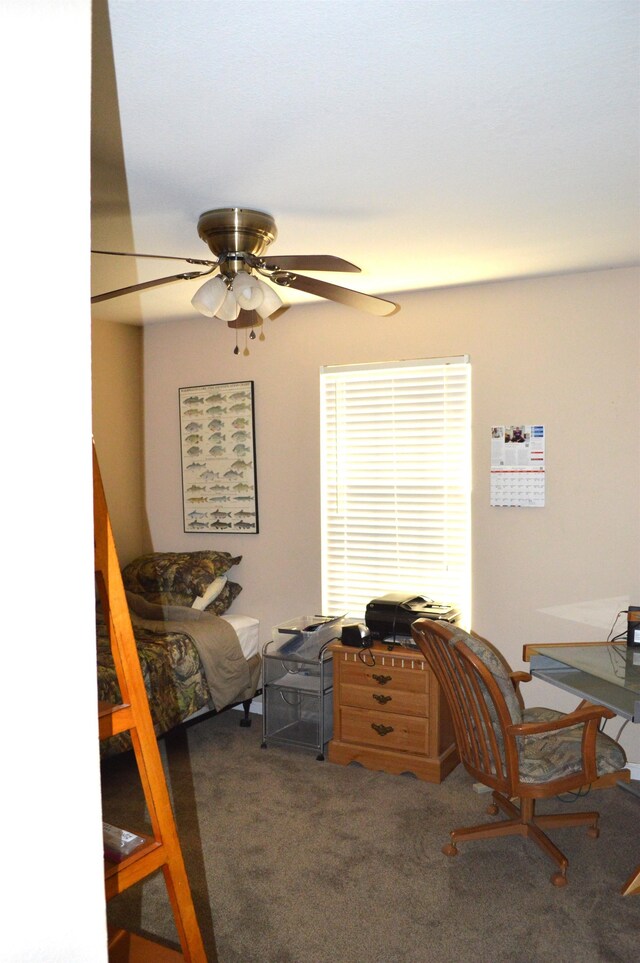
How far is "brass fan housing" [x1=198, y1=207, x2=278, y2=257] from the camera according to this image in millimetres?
2916

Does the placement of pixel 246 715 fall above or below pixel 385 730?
below

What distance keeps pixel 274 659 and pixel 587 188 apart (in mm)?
2924

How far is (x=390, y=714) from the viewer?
3863 mm

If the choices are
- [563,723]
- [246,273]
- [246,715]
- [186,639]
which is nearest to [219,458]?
[186,639]

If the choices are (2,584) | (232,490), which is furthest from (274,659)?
(2,584)

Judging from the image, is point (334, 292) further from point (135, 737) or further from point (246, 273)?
point (135, 737)

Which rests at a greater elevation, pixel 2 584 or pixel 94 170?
pixel 94 170

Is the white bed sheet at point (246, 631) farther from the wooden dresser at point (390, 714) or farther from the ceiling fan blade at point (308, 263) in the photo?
the ceiling fan blade at point (308, 263)

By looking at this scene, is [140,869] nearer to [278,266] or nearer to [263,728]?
[278,266]

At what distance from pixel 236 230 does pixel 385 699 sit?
2482 mm

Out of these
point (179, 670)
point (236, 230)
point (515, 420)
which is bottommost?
point (179, 670)

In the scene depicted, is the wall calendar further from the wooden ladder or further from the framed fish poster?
the wooden ladder

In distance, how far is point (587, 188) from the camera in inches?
107

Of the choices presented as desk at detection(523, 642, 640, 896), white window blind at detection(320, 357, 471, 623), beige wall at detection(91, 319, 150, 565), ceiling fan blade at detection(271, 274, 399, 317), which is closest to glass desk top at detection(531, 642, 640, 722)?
desk at detection(523, 642, 640, 896)
